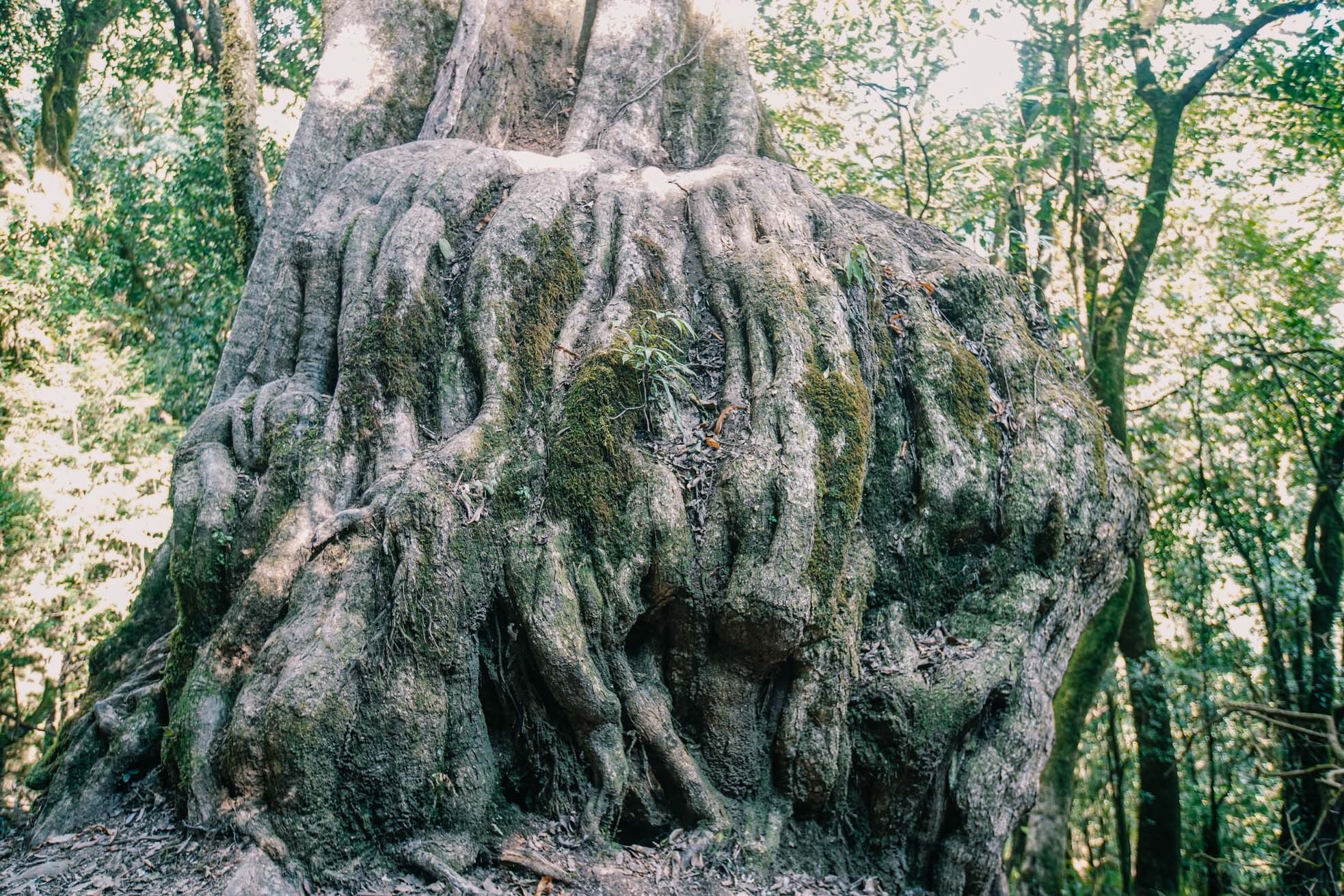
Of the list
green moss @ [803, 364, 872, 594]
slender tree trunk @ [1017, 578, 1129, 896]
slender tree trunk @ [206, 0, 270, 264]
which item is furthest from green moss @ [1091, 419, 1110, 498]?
slender tree trunk @ [206, 0, 270, 264]

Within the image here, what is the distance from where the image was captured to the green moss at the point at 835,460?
4.81 m

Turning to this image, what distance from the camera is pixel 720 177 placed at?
630 cm

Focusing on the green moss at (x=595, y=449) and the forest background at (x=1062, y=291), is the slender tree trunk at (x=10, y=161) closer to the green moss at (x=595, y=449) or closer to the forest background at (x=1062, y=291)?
the forest background at (x=1062, y=291)

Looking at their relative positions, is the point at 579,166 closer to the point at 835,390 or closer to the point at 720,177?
the point at 720,177

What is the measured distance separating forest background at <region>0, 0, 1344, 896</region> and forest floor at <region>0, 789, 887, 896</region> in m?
5.92

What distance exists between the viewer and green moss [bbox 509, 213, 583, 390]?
5.12 metres

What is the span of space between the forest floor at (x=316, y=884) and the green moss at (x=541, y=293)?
7.82 feet

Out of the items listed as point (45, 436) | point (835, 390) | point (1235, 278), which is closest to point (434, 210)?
point (835, 390)

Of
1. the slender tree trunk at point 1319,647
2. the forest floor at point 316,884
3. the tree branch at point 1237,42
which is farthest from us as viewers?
the tree branch at point 1237,42

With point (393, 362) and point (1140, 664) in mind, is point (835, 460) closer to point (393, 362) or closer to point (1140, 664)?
point (393, 362)

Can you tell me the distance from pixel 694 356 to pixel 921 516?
5.32ft

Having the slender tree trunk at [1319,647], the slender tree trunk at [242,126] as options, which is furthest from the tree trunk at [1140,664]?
the slender tree trunk at [242,126]

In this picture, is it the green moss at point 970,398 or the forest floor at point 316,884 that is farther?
the green moss at point 970,398

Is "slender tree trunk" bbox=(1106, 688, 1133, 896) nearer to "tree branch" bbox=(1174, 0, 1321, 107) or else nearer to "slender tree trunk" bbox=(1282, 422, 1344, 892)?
"slender tree trunk" bbox=(1282, 422, 1344, 892)
